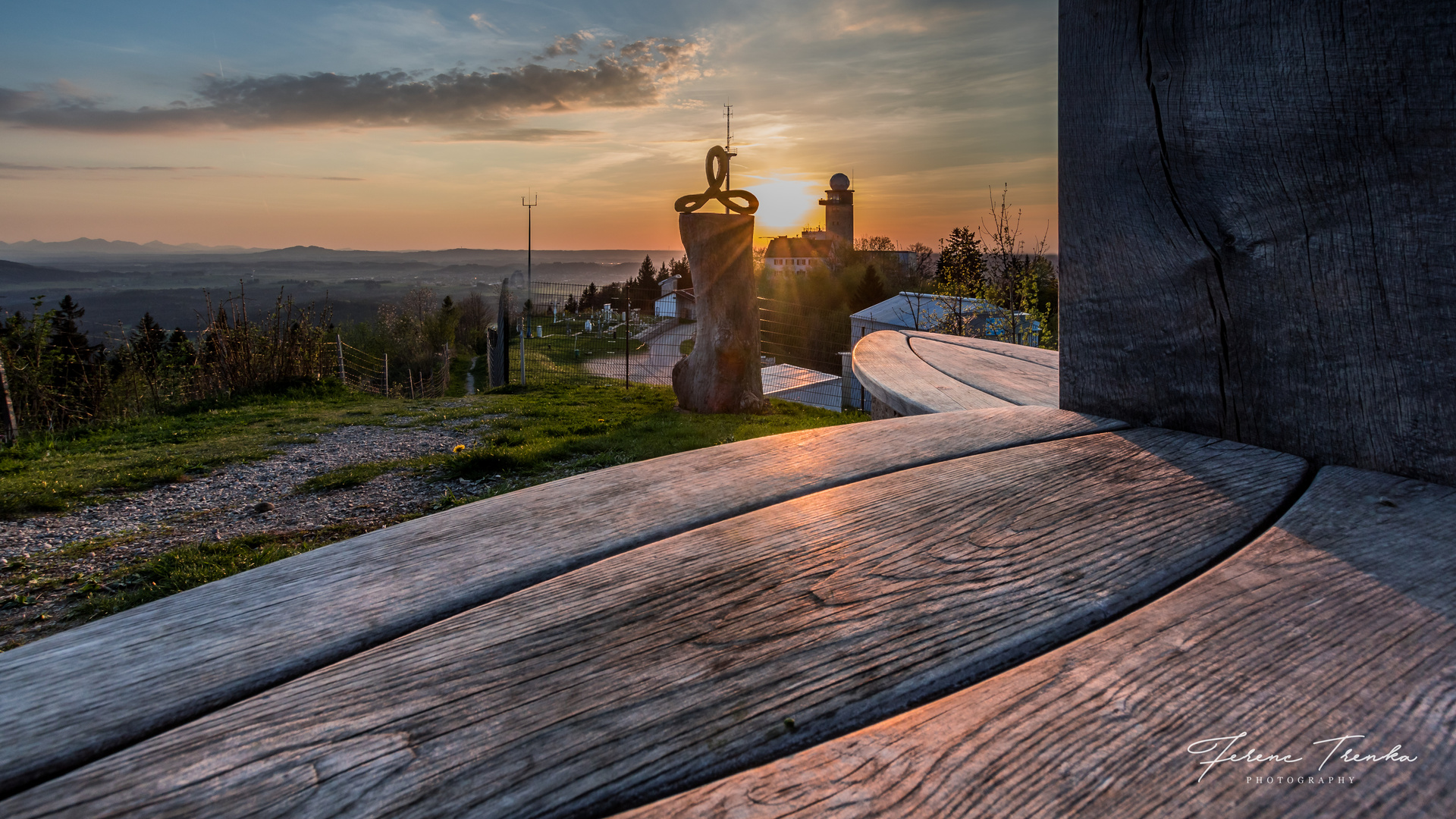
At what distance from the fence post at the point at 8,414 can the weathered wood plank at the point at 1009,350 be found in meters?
9.93

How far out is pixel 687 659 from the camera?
1.99 feet

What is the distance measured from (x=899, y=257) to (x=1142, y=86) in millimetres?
40340

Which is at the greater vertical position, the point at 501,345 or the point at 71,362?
the point at 501,345

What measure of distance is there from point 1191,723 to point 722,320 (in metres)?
8.22

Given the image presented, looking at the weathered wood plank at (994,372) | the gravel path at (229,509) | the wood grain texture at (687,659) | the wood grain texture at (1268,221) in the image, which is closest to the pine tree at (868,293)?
the gravel path at (229,509)

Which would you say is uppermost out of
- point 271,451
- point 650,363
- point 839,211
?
point 839,211

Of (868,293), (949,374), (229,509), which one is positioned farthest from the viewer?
(868,293)

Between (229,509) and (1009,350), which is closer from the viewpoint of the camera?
(1009,350)

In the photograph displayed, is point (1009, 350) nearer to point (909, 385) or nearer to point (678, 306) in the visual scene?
point (909, 385)

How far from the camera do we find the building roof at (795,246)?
5397cm

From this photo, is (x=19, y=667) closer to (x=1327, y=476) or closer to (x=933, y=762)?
(x=933, y=762)

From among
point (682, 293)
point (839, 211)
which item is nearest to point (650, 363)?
point (682, 293)

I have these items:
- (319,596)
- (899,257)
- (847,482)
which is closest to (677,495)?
(847,482)
